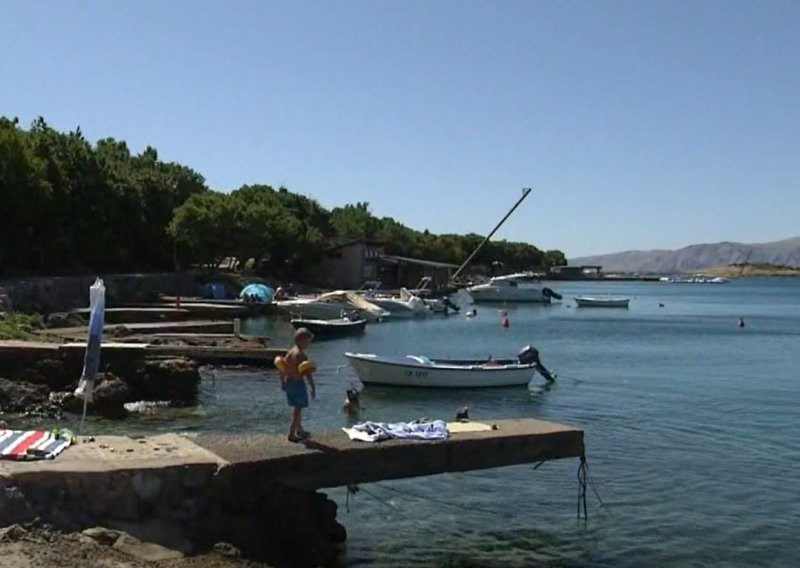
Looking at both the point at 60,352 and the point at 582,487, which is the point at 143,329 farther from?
the point at 582,487

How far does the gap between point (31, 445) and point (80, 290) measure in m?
53.1

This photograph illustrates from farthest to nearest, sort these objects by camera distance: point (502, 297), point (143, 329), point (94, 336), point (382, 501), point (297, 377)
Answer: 1. point (502, 297)
2. point (143, 329)
3. point (382, 501)
4. point (94, 336)
5. point (297, 377)

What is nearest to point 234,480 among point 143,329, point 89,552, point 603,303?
point 89,552

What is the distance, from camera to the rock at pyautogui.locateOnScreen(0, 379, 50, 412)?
81.8 ft

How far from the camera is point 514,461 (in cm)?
1568

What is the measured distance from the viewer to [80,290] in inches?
2509

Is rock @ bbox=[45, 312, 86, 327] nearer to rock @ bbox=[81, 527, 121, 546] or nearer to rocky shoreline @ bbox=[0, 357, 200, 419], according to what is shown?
rocky shoreline @ bbox=[0, 357, 200, 419]

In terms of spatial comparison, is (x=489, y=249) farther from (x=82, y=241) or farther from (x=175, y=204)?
(x=82, y=241)

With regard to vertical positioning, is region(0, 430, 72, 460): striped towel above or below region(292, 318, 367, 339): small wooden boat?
above

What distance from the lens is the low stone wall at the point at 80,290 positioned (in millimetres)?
54766

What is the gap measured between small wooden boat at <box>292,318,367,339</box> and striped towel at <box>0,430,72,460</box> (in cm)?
4005

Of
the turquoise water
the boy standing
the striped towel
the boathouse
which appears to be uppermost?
the boathouse

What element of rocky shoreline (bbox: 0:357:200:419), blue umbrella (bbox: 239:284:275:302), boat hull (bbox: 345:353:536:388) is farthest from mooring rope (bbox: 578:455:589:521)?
blue umbrella (bbox: 239:284:275:302)

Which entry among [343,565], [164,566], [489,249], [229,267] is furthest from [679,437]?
[489,249]
